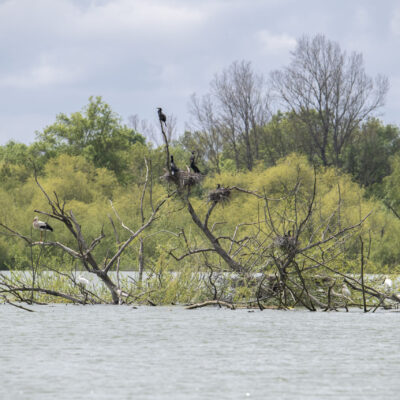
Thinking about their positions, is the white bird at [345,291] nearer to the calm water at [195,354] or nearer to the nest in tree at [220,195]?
the calm water at [195,354]

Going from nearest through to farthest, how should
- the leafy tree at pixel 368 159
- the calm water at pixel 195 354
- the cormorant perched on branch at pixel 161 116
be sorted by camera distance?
1. the calm water at pixel 195 354
2. the cormorant perched on branch at pixel 161 116
3. the leafy tree at pixel 368 159

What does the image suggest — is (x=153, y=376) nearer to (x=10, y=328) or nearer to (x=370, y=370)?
(x=370, y=370)

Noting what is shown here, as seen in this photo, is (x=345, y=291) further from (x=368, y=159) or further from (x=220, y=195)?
(x=368, y=159)

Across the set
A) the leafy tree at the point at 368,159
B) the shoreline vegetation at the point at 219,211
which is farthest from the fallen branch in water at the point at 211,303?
the leafy tree at the point at 368,159

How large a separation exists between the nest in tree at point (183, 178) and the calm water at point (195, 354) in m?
2.43

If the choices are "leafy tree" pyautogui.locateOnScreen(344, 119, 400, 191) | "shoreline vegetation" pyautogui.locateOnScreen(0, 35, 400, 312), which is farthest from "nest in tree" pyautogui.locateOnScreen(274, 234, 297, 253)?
"leafy tree" pyautogui.locateOnScreen(344, 119, 400, 191)

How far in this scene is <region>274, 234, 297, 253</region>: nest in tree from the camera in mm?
14344

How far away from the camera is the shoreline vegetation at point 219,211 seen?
15203 millimetres

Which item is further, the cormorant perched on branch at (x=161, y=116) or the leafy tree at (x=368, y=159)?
the leafy tree at (x=368, y=159)

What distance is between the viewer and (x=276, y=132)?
63531 mm

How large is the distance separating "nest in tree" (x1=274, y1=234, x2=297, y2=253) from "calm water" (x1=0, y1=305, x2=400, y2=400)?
1.23 metres

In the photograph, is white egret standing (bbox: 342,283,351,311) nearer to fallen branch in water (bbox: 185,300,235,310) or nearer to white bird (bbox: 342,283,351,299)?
white bird (bbox: 342,283,351,299)

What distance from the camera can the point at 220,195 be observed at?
→ 1436 cm

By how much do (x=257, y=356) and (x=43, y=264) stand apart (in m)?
6.65
